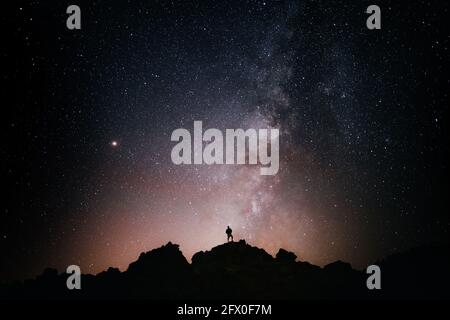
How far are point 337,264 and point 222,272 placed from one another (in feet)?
71.8

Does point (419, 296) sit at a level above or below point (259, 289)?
below

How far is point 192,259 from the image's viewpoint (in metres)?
46.1

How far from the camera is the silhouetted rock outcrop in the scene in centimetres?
4184

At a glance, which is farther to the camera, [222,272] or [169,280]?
[169,280]

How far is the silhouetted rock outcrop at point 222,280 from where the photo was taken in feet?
137

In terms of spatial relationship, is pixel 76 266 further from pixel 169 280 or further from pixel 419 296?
pixel 419 296

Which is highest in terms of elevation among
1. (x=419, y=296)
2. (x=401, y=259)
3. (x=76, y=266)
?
(x=76, y=266)

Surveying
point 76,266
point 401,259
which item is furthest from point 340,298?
point 76,266

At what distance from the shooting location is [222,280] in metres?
40.7

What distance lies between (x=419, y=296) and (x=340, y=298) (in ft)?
77.6

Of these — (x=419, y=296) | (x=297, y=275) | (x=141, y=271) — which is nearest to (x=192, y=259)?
(x=141, y=271)
